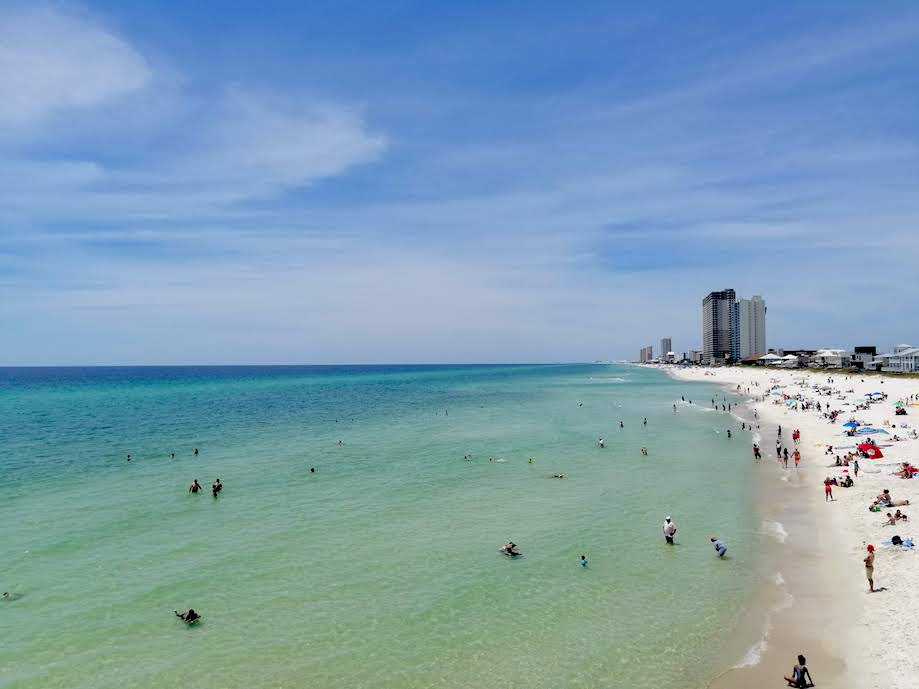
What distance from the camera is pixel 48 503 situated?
1249 inches

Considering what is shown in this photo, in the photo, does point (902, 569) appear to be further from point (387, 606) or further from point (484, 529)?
point (387, 606)

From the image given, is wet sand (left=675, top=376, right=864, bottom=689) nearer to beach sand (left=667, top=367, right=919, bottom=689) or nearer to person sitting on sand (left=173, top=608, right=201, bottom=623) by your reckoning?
beach sand (left=667, top=367, right=919, bottom=689)

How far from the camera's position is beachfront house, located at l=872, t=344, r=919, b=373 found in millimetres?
113188

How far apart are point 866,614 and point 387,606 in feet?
47.4

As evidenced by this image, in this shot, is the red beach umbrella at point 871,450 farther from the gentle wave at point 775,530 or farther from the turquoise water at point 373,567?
the gentle wave at point 775,530

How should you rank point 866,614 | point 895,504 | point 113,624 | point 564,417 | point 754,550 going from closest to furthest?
1. point 866,614
2. point 113,624
3. point 754,550
4. point 895,504
5. point 564,417

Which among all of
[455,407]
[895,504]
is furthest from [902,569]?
[455,407]

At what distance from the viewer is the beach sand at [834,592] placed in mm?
14055

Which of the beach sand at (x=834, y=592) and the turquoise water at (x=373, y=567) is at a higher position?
the beach sand at (x=834, y=592)

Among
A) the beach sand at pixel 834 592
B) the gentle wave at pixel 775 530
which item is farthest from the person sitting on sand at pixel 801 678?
the gentle wave at pixel 775 530

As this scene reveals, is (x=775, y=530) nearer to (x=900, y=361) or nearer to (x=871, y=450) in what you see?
(x=871, y=450)

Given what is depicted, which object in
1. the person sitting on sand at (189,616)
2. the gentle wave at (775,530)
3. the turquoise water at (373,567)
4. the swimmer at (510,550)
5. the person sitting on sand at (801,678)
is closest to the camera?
the person sitting on sand at (801,678)

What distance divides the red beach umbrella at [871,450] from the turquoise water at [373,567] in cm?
729

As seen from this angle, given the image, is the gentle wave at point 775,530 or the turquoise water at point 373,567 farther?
the gentle wave at point 775,530
